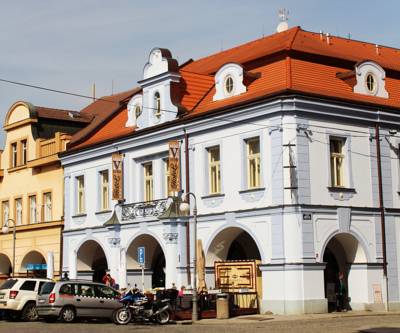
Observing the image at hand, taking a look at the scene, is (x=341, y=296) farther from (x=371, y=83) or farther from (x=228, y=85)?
(x=228, y=85)

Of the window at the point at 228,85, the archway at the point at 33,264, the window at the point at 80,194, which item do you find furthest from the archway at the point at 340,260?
the archway at the point at 33,264

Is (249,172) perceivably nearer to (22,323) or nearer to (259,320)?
(259,320)

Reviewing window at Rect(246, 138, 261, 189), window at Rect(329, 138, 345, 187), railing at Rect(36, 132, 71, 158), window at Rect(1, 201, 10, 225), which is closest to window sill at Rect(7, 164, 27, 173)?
railing at Rect(36, 132, 71, 158)

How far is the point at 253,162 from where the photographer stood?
32.9m

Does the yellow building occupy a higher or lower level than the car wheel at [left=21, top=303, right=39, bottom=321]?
higher

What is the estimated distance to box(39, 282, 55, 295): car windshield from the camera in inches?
1158

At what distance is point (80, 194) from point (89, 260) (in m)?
3.62

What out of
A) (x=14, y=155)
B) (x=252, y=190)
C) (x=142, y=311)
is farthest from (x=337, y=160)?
(x=14, y=155)

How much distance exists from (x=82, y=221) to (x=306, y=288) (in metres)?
16.6

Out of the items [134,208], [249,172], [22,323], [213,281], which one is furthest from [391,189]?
[22,323]

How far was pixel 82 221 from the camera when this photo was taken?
43.1 metres

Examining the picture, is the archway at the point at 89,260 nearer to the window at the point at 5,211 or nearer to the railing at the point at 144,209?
the railing at the point at 144,209

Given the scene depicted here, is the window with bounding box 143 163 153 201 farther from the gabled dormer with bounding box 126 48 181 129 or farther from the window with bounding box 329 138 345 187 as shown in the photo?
the window with bounding box 329 138 345 187

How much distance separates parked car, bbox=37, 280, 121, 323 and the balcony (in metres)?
16.8
